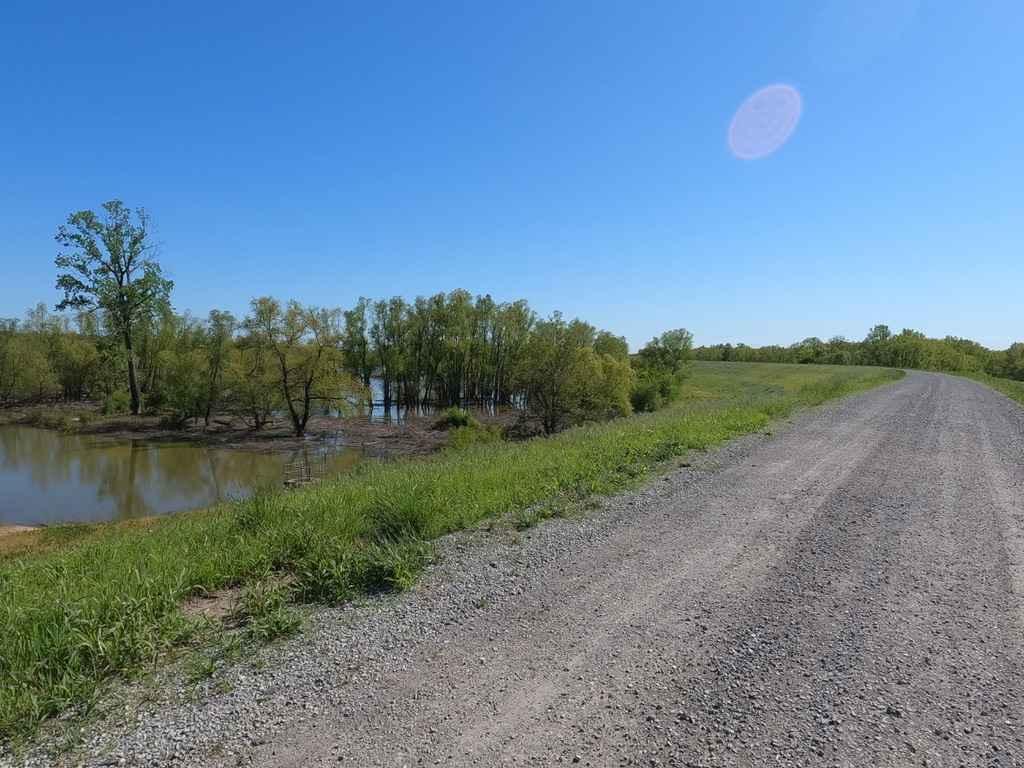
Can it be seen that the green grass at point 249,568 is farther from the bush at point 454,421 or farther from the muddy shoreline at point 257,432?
the bush at point 454,421

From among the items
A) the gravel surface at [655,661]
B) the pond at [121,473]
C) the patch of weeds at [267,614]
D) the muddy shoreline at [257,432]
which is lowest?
the pond at [121,473]

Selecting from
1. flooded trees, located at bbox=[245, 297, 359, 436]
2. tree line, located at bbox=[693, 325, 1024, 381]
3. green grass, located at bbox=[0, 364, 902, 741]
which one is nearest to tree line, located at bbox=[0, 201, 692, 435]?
flooded trees, located at bbox=[245, 297, 359, 436]

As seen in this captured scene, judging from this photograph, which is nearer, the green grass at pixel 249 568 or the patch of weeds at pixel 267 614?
the green grass at pixel 249 568

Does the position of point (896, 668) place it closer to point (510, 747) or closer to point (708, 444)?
point (510, 747)

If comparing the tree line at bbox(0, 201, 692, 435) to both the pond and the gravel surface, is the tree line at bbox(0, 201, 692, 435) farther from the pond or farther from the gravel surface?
the gravel surface

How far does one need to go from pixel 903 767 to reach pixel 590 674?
1750mm

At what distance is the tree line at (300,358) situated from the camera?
3538 centimetres

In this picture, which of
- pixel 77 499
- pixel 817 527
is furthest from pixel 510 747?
pixel 77 499

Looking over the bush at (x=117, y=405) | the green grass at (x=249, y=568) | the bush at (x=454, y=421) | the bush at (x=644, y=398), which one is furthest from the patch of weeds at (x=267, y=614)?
the bush at (x=117, y=405)

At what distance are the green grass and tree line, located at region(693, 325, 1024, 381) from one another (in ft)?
319

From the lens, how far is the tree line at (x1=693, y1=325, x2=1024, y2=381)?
94500 mm

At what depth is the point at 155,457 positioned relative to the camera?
98.5 ft

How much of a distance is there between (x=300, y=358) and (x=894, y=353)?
112482 mm

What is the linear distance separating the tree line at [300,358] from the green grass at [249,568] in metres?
24.2
